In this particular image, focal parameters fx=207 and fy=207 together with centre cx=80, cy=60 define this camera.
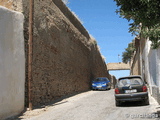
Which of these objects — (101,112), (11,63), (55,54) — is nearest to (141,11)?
(101,112)

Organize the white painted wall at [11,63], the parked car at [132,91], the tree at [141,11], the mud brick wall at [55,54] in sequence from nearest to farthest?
the tree at [141,11], the white painted wall at [11,63], the parked car at [132,91], the mud brick wall at [55,54]

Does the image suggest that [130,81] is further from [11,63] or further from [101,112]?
[11,63]

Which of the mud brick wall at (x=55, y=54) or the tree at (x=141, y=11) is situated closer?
the tree at (x=141, y=11)

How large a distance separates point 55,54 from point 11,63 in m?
6.08

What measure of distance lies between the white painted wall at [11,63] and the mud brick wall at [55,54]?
1.22m

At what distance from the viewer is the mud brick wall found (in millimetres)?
12219

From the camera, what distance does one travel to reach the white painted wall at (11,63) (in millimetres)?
8555

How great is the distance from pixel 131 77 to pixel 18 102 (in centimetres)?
575

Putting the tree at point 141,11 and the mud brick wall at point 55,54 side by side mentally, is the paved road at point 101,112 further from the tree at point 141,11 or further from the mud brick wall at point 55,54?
the tree at point 141,11

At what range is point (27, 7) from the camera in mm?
11938

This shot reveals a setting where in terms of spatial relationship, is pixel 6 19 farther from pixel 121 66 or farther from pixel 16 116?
pixel 121 66

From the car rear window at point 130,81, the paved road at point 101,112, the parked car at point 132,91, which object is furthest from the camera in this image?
the car rear window at point 130,81

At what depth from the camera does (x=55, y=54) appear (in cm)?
1514

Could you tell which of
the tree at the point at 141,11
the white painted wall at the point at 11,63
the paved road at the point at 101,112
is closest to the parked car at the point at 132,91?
the paved road at the point at 101,112
